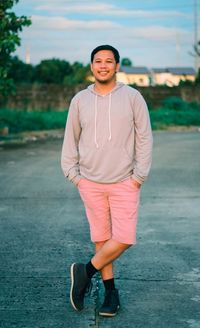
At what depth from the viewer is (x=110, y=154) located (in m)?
4.56

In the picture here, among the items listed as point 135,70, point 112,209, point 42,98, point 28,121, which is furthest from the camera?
point 135,70

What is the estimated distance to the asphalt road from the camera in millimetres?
4668

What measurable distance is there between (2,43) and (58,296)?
12525mm

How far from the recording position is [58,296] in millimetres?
5066

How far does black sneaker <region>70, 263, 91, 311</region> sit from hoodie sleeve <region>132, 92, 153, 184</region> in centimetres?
80

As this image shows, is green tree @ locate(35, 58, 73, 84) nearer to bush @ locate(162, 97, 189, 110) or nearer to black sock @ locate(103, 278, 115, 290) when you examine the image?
bush @ locate(162, 97, 189, 110)

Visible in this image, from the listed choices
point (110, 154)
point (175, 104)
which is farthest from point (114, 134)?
point (175, 104)

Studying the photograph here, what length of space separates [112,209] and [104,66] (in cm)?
100

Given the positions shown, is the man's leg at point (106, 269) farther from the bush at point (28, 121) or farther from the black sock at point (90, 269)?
the bush at point (28, 121)

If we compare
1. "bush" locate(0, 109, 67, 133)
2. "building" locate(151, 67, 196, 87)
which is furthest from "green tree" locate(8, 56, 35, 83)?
"building" locate(151, 67, 196, 87)

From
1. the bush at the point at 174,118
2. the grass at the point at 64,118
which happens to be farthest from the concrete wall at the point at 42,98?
the bush at the point at 174,118

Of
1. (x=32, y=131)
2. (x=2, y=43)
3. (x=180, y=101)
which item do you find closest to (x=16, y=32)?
(x=2, y=43)

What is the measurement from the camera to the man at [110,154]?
14.9 ft

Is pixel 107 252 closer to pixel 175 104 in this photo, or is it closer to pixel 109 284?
pixel 109 284
